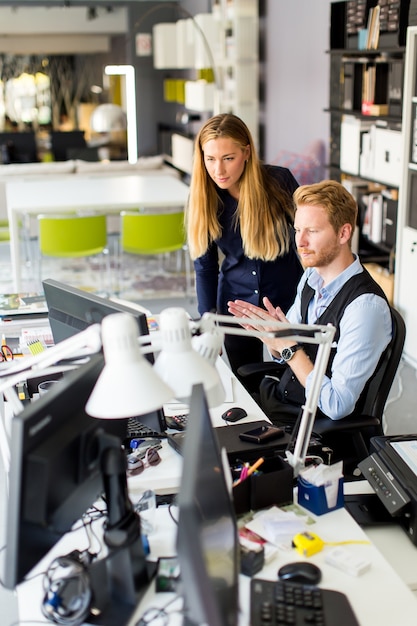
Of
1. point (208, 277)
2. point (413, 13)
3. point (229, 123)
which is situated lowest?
point (208, 277)

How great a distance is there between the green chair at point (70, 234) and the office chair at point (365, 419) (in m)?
3.70

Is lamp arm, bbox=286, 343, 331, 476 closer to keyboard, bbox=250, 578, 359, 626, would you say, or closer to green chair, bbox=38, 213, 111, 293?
keyboard, bbox=250, 578, 359, 626

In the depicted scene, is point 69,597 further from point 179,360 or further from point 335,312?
point 335,312

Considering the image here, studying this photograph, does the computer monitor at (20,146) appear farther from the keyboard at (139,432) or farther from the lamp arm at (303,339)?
the lamp arm at (303,339)

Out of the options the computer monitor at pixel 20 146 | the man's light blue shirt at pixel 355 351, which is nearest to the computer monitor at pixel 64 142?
the computer monitor at pixel 20 146

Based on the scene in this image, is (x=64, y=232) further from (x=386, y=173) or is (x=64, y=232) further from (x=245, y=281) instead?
(x=245, y=281)

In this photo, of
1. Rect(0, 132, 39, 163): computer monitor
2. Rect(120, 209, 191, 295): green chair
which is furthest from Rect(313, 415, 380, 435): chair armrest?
Rect(0, 132, 39, 163): computer monitor

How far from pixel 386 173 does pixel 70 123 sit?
12373mm

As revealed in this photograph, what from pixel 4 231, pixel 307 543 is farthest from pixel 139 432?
pixel 4 231

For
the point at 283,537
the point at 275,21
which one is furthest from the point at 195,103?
the point at 283,537

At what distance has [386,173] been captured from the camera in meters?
5.18

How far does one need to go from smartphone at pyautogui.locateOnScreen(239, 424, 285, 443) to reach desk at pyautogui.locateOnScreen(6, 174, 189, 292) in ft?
12.5

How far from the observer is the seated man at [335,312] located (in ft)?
7.95

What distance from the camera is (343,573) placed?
174cm
